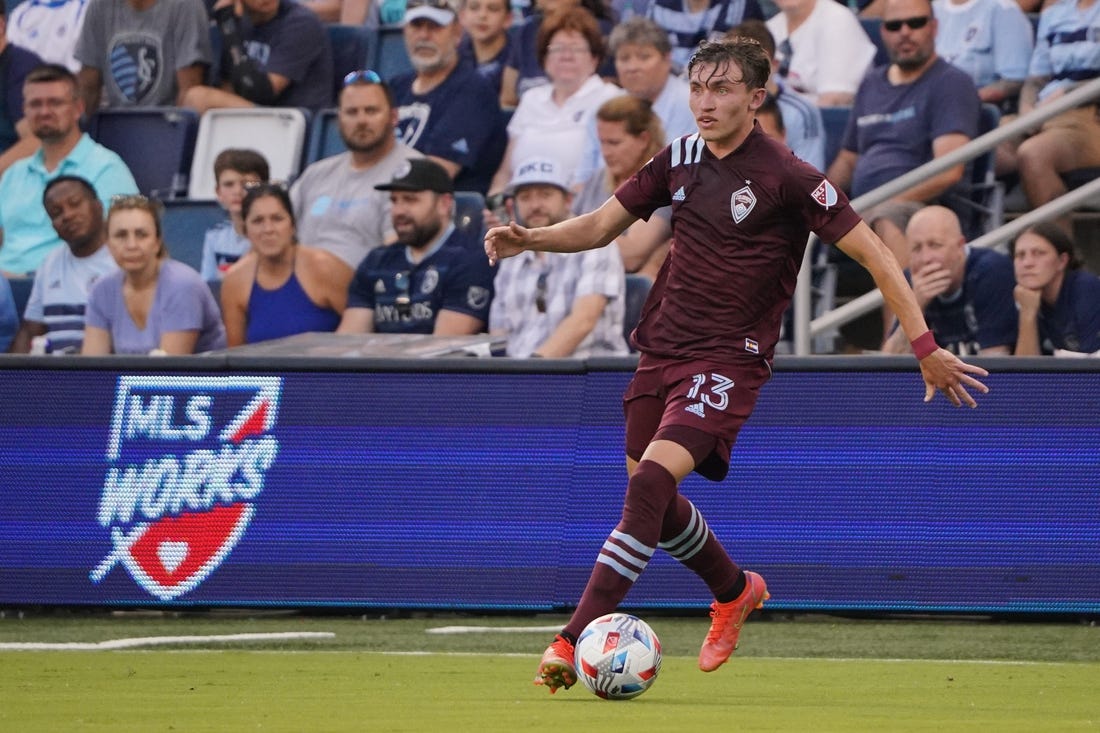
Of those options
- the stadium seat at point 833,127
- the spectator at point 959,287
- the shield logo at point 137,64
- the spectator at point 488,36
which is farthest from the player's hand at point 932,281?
the shield logo at point 137,64

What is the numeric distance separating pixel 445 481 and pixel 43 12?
7841 mm

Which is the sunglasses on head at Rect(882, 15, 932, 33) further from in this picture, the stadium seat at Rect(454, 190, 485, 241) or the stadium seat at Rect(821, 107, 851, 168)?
the stadium seat at Rect(454, 190, 485, 241)

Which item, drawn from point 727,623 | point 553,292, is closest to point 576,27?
point 553,292

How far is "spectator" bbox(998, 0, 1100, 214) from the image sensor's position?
36.5 ft

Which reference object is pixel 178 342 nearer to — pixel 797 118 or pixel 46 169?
pixel 46 169

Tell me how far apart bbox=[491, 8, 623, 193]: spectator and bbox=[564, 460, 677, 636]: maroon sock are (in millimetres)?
6046

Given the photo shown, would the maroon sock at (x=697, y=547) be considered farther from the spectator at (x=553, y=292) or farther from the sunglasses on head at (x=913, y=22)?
the sunglasses on head at (x=913, y=22)

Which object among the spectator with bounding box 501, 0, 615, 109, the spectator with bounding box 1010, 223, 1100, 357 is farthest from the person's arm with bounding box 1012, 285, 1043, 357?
the spectator with bounding box 501, 0, 615, 109

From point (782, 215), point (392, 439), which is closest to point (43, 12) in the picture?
point (392, 439)

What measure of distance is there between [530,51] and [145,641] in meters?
6.28

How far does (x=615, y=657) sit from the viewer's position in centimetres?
582

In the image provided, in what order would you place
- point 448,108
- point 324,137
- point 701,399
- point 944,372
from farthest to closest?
point 324,137
point 448,108
point 701,399
point 944,372

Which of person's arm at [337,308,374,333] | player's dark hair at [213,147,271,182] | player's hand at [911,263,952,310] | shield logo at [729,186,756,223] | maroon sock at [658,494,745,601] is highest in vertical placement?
shield logo at [729,186,756,223]

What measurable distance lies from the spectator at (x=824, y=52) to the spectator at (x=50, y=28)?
5.95m
